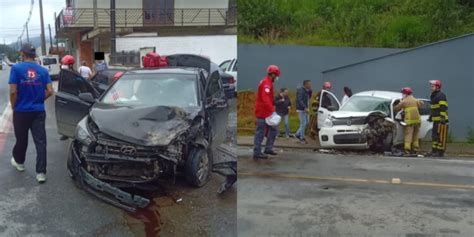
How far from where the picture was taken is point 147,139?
1658mm

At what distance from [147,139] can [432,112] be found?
7995 millimetres

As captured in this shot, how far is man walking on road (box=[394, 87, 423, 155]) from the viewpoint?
8.68 metres

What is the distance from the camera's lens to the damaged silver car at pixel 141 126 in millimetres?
1673

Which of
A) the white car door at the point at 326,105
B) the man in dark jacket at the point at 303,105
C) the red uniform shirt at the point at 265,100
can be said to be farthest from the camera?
the white car door at the point at 326,105

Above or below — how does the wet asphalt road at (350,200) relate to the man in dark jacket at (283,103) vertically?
below

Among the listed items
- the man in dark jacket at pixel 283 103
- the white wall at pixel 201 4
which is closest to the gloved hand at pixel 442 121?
the man in dark jacket at pixel 283 103

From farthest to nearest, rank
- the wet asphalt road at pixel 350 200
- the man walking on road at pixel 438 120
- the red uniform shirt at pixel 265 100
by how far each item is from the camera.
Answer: the man walking on road at pixel 438 120 < the wet asphalt road at pixel 350 200 < the red uniform shirt at pixel 265 100

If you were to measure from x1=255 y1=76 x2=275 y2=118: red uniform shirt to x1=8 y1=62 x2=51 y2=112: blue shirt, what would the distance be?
50.9 inches

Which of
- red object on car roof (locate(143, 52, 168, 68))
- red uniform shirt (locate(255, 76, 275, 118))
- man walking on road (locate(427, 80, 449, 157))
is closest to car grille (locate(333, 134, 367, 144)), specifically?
man walking on road (locate(427, 80, 449, 157))

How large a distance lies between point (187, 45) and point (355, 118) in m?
6.92

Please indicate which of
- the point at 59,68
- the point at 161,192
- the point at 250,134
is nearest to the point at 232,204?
the point at 161,192

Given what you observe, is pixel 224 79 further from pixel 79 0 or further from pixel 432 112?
pixel 432 112

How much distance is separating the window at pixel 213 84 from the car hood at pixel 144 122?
0.09 m

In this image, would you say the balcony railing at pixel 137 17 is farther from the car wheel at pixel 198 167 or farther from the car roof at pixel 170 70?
the car wheel at pixel 198 167
